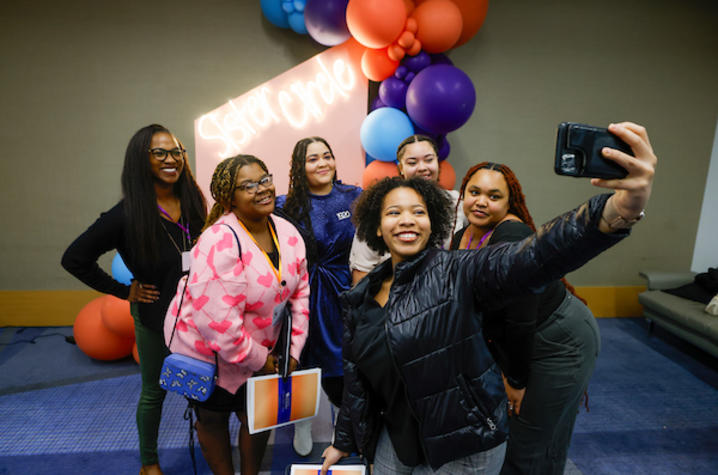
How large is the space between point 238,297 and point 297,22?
2.70 metres

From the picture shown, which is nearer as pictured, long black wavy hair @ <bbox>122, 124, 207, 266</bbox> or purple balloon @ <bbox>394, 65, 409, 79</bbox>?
long black wavy hair @ <bbox>122, 124, 207, 266</bbox>

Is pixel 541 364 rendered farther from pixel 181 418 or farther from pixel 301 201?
pixel 181 418

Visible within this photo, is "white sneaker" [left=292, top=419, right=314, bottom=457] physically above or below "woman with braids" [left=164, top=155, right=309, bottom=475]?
below

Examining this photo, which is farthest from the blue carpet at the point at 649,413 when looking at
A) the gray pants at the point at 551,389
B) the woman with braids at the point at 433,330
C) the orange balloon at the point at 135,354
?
the orange balloon at the point at 135,354

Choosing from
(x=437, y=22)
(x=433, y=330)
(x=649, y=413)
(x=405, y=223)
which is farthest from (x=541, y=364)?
(x=437, y=22)

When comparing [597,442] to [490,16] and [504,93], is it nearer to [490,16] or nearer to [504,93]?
[504,93]

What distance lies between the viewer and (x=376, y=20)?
→ 8.48 feet

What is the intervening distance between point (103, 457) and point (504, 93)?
14.0 feet

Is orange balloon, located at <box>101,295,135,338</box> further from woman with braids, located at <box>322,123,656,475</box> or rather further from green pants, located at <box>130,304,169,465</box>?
woman with braids, located at <box>322,123,656,475</box>

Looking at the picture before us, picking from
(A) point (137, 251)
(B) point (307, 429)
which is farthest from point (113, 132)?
(B) point (307, 429)

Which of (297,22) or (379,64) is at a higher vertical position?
(297,22)

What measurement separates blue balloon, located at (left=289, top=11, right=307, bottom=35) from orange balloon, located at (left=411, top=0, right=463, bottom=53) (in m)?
0.95

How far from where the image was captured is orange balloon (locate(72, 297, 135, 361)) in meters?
3.06

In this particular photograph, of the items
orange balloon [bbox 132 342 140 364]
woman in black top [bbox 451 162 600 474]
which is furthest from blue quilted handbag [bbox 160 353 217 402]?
orange balloon [bbox 132 342 140 364]
